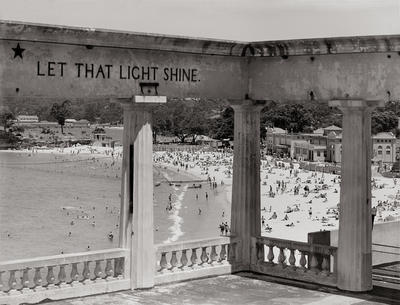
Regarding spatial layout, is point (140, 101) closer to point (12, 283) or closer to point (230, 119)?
point (12, 283)

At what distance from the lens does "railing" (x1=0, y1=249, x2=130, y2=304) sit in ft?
43.4

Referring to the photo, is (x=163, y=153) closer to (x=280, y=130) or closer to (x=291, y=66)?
(x=280, y=130)

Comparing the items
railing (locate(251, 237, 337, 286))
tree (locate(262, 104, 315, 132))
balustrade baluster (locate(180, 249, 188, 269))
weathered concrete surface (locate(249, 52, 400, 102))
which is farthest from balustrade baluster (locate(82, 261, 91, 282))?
tree (locate(262, 104, 315, 132))

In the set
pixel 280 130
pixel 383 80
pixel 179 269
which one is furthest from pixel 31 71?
pixel 280 130

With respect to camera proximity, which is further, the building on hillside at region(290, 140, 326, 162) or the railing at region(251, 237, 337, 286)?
the building on hillside at region(290, 140, 326, 162)

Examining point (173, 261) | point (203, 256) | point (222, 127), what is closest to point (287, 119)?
point (222, 127)

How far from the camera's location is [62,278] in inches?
543

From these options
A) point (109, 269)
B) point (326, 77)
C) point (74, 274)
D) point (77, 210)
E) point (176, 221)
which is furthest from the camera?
point (77, 210)

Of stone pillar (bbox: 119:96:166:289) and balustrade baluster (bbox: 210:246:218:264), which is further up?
stone pillar (bbox: 119:96:166:289)

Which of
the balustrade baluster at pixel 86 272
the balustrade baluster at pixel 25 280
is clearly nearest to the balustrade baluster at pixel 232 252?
the balustrade baluster at pixel 86 272

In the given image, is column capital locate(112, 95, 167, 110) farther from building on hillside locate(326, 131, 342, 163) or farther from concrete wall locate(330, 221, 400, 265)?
building on hillside locate(326, 131, 342, 163)

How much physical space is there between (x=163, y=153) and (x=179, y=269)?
14857 cm

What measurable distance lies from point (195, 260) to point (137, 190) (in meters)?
2.42

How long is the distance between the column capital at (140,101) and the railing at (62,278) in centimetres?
279
